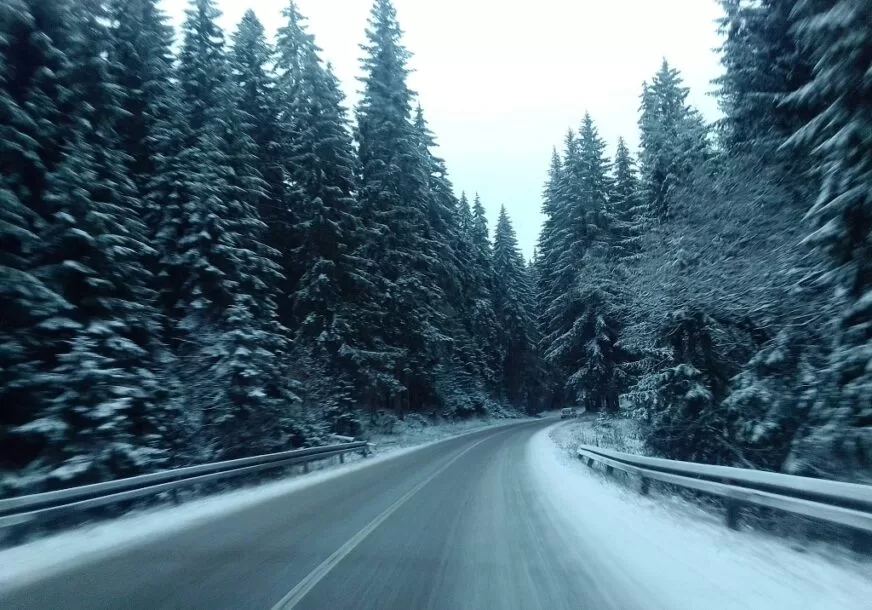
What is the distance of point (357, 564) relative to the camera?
6.98 meters

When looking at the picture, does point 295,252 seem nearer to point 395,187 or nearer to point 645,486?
point 395,187

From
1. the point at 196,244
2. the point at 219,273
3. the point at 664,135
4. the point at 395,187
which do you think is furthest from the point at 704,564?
the point at 395,187

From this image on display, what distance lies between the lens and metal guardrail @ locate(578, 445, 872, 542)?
5.86 metres

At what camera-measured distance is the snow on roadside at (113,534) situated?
7.20 metres

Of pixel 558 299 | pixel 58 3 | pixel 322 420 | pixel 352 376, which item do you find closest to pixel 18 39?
pixel 58 3

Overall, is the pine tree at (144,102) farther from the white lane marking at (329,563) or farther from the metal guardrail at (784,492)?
the metal guardrail at (784,492)

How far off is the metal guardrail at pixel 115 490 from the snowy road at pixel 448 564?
49 centimetres

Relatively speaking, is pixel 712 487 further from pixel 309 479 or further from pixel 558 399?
pixel 558 399

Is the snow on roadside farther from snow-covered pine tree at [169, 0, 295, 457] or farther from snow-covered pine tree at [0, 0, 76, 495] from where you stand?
snow-covered pine tree at [169, 0, 295, 457]

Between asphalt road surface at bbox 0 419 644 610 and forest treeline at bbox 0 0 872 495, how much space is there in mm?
4155

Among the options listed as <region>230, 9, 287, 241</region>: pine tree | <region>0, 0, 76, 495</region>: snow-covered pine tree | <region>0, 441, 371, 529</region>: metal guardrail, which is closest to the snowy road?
<region>0, 441, 371, 529</region>: metal guardrail

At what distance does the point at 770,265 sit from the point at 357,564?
10.2 meters

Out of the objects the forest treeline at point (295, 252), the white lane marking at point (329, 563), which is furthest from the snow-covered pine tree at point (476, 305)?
the white lane marking at point (329, 563)

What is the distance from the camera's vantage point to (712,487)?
8.59 m
